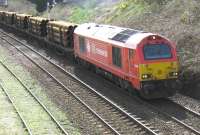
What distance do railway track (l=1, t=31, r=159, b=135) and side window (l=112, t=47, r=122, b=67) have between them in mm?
1663

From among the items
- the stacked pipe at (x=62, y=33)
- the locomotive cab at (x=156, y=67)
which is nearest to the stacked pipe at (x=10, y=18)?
the stacked pipe at (x=62, y=33)

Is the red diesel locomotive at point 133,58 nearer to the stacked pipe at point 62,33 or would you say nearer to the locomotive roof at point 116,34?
the locomotive roof at point 116,34

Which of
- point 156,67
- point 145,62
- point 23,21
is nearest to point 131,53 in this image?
point 145,62

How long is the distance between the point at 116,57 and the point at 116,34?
4.37 feet

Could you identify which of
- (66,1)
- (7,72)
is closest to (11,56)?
(7,72)

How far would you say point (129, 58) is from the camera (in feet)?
68.4

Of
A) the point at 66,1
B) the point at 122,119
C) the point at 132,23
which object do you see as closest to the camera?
the point at 122,119

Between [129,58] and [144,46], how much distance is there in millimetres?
914

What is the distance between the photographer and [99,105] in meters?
21.2

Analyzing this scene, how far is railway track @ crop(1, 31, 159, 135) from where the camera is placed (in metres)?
17.4

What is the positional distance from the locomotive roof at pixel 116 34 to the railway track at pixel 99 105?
2.56 m

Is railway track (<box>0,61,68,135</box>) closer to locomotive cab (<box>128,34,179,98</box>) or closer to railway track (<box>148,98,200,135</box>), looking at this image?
locomotive cab (<box>128,34,179,98</box>)

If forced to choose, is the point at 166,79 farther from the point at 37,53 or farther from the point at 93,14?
the point at 93,14

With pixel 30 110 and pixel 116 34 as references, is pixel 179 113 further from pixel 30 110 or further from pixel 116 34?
pixel 30 110
